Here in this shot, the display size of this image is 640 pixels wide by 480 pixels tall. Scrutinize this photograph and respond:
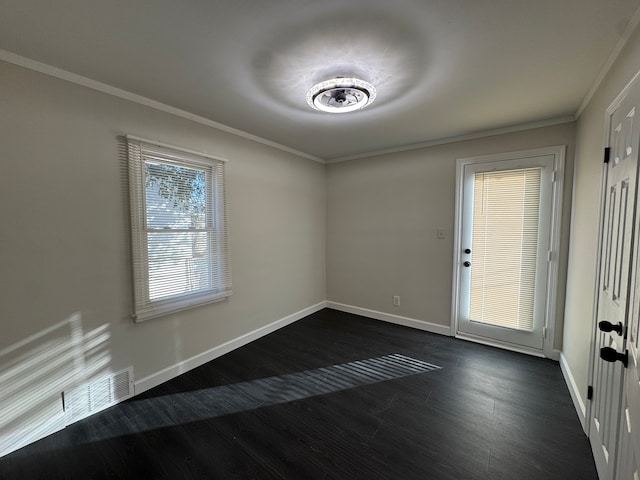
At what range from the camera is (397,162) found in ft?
11.7

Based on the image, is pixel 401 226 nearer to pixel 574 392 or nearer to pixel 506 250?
pixel 506 250

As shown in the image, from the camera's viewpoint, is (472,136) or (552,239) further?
(472,136)

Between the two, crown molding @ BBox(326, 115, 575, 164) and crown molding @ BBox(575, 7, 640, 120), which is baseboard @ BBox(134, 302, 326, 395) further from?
crown molding @ BBox(575, 7, 640, 120)

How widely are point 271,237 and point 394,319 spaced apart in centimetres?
204

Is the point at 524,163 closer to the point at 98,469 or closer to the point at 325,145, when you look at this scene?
the point at 325,145

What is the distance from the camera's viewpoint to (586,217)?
201cm

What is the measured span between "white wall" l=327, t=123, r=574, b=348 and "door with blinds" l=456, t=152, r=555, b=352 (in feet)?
0.49

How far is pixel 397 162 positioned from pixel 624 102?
226cm

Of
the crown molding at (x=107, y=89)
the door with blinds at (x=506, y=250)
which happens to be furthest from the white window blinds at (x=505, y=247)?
the crown molding at (x=107, y=89)

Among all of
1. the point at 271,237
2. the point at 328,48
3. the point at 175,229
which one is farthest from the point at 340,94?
the point at 271,237

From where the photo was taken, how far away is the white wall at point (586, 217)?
1.58 metres

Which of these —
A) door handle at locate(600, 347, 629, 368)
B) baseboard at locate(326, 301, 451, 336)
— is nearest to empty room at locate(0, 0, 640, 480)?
door handle at locate(600, 347, 629, 368)

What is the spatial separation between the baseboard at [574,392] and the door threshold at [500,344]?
0.24 metres

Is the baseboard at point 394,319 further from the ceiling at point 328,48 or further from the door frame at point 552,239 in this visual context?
the ceiling at point 328,48
